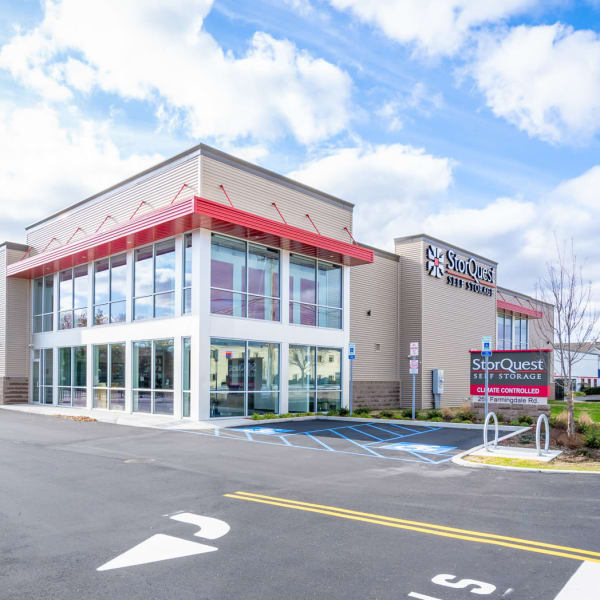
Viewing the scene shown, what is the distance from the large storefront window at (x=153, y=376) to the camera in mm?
20297

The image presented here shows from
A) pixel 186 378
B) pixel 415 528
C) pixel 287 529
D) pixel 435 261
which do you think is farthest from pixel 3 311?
pixel 415 528

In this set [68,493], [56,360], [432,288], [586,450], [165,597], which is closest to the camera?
[165,597]

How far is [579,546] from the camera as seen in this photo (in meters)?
6.18

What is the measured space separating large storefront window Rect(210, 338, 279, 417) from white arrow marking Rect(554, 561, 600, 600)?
1498cm

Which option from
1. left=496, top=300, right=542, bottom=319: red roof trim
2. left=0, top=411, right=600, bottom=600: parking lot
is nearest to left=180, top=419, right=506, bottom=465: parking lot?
left=0, top=411, right=600, bottom=600: parking lot

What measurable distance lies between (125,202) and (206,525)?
18.3 meters

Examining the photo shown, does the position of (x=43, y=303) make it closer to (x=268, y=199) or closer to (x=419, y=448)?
(x=268, y=199)

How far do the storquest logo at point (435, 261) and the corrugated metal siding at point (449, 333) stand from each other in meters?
0.35

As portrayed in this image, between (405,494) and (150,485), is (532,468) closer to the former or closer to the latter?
(405,494)

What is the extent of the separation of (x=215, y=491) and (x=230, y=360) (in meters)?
11.3

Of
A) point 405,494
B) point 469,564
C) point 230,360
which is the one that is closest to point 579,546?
point 469,564

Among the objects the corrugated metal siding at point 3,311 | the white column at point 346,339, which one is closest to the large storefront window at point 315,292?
the white column at point 346,339

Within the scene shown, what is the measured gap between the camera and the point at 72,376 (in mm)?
25641

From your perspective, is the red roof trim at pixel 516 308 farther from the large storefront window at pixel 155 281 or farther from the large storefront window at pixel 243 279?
the large storefront window at pixel 155 281
